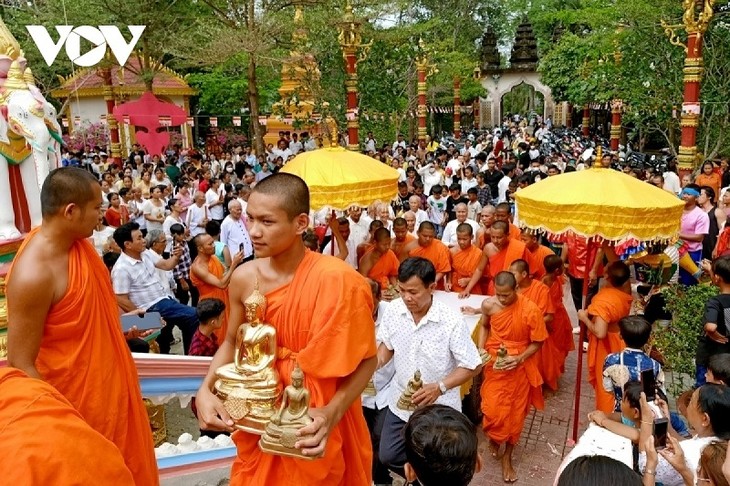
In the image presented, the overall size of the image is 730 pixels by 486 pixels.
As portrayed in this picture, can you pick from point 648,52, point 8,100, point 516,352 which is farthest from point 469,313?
point 648,52

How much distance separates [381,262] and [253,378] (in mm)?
4807

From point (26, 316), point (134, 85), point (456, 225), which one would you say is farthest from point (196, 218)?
point (134, 85)

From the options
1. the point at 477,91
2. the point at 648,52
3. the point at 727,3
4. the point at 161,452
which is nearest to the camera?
the point at 161,452

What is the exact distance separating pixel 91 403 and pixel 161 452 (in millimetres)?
1232

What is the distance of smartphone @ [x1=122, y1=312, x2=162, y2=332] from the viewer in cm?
511

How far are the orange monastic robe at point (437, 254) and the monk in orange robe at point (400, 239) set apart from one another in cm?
15

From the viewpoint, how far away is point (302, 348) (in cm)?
243

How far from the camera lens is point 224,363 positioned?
8.77 feet

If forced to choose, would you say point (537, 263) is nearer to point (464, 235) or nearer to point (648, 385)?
point (464, 235)

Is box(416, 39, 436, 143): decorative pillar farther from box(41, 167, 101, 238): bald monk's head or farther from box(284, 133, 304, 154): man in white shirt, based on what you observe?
box(41, 167, 101, 238): bald monk's head

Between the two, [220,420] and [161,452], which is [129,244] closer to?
[161,452]

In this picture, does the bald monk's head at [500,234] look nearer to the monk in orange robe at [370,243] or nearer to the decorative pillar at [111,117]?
the monk in orange robe at [370,243]

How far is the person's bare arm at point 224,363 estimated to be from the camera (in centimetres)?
244

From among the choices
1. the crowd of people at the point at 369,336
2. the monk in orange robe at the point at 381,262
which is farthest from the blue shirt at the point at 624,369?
the monk in orange robe at the point at 381,262
